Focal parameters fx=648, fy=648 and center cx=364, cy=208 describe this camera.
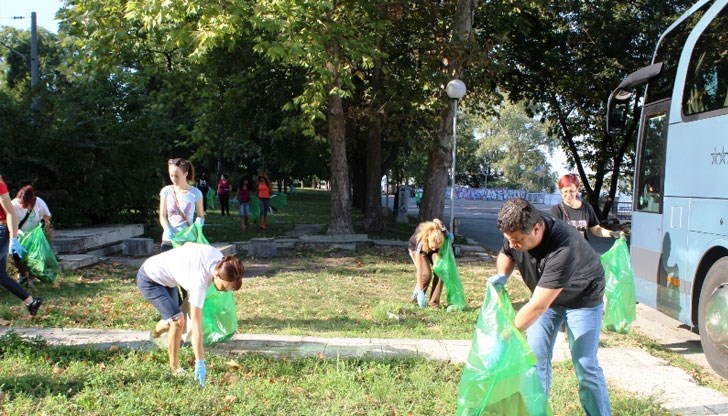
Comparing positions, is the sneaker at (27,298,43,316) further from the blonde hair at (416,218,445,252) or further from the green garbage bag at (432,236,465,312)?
the green garbage bag at (432,236,465,312)

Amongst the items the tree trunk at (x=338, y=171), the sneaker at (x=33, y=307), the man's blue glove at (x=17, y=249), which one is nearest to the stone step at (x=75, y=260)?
the man's blue glove at (x=17, y=249)

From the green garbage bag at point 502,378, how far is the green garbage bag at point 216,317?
104 inches

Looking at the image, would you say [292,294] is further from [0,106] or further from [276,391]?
[0,106]

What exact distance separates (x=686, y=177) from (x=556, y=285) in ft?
12.9

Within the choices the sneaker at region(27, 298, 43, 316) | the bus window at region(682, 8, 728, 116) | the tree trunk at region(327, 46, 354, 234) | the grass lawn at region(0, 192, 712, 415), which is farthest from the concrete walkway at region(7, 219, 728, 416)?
the tree trunk at region(327, 46, 354, 234)

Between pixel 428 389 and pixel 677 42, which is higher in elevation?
pixel 677 42

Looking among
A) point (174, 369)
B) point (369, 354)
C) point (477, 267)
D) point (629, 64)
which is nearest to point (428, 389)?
point (369, 354)

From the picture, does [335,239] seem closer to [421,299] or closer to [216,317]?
[421,299]

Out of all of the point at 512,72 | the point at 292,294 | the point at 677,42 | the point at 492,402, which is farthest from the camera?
the point at 512,72

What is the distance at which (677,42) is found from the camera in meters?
7.33

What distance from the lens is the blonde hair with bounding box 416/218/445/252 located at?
790 centimetres

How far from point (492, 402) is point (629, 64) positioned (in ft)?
61.9

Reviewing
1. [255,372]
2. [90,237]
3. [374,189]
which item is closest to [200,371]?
[255,372]

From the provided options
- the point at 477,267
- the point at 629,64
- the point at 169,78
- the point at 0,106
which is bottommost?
the point at 477,267
